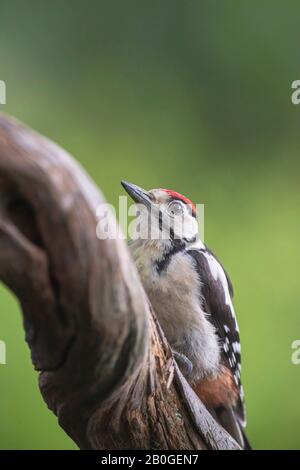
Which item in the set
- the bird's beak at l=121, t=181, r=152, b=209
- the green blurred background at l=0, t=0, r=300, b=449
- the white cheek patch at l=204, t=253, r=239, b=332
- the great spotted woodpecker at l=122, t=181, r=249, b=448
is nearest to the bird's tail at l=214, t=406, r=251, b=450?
the great spotted woodpecker at l=122, t=181, r=249, b=448

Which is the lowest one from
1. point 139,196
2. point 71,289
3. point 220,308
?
point 220,308

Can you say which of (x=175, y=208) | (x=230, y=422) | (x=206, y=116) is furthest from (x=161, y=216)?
(x=206, y=116)

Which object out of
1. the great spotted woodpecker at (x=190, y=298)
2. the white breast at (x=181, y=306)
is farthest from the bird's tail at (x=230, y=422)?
the white breast at (x=181, y=306)

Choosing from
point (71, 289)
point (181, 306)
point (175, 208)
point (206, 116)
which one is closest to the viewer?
point (71, 289)

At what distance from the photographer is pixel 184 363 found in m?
1.73

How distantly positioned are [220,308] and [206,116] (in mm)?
1504

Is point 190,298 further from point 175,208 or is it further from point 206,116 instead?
point 206,116

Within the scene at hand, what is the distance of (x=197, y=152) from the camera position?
10.1 ft

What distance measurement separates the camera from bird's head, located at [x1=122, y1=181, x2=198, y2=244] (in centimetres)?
180

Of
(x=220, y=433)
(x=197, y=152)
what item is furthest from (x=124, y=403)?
(x=197, y=152)

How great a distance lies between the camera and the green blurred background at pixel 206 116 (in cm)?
273

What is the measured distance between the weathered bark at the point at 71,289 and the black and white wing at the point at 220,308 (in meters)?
0.48

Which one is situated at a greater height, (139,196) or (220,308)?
(139,196)
